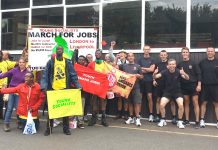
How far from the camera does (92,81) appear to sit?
979 centimetres

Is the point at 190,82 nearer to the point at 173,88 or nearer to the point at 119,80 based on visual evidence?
the point at 173,88

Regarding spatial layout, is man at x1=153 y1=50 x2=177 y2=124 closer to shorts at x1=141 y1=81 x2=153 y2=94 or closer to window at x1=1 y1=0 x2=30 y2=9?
shorts at x1=141 y1=81 x2=153 y2=94

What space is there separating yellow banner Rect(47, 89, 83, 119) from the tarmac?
1.54 ft

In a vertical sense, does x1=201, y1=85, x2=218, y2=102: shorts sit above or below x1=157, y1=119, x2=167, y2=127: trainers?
above

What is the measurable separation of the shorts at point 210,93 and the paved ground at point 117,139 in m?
0.77

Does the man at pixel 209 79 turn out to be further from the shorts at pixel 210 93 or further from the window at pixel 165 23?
the window at pixel 165 23

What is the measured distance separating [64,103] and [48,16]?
4892 mm

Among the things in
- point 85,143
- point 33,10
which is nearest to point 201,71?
point 85,143

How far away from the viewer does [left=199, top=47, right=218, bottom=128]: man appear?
32.0ft

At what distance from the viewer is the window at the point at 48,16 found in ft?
41.5

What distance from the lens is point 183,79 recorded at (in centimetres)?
991

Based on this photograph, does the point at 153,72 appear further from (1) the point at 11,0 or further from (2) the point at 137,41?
(1) the point at 11,0

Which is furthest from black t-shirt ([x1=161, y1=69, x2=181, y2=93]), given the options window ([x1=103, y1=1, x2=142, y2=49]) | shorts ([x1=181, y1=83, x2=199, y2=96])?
window ([x1=103, y1=1, x2=142, y2=49])

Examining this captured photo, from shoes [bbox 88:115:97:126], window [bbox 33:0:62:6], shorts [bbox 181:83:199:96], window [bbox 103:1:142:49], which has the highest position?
window [bbox 33:0:62:6]
